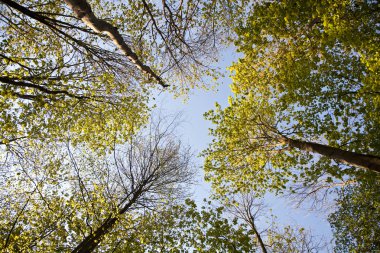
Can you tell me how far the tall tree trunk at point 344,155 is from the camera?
20.2 feet

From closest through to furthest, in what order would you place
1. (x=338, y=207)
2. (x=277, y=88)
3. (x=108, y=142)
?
(x=277, y=88) → (x=108, y=142) → (x=338, y=207)

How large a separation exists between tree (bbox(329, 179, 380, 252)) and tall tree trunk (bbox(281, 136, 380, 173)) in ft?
9.12

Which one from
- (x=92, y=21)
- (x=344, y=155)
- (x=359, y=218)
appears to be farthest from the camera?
(x=359, y=218)

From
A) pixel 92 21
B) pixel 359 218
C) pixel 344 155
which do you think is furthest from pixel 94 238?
pixel 359 218

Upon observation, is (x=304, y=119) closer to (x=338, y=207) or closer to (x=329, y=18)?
(x=329, y=18)

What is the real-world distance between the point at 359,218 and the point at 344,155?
4795mm

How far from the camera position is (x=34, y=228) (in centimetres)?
783

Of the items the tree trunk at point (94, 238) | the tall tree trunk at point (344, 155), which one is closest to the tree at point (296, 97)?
the tall tree trunk at point (344, 155)

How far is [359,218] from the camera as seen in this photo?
970 centimetres

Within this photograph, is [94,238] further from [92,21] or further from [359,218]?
[359,218]

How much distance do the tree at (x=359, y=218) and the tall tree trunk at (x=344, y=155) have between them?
2.78m

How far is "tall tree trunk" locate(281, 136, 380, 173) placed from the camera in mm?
6160

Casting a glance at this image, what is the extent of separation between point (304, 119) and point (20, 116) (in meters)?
8.14

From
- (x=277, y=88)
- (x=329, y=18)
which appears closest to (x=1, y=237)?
(x=277, y=88)
